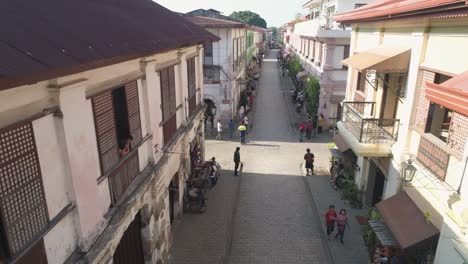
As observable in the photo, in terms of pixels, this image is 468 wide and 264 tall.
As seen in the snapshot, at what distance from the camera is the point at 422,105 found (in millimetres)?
9406

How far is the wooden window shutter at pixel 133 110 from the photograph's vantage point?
781 cm

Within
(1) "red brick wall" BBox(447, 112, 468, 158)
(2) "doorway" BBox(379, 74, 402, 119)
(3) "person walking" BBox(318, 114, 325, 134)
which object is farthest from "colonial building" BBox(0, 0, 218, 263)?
(3) "person walking" BBox(318, 114, 325, 134)

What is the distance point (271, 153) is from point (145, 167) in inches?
487

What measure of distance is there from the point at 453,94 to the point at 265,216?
9347 mm

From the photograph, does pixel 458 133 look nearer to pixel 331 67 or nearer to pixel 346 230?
pixel 346 230

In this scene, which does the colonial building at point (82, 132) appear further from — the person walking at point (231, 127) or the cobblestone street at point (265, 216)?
the person walking at point (231, 127)

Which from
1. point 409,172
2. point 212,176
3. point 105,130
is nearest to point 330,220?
point 409,172

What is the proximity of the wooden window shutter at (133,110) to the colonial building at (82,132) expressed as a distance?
2 centimetres

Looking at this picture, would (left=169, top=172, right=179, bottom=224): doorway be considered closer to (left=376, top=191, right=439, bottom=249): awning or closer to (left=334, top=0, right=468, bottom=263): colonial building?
(left=334, top=0, right=468, bottom=263): colonial building

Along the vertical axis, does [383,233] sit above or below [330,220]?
above

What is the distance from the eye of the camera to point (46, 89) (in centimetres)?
488

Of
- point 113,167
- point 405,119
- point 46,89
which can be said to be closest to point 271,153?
point 405,119

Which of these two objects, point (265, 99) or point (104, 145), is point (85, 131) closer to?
point (104, 145)

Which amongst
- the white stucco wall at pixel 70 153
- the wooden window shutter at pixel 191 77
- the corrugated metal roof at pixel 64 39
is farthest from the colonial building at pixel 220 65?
the white stucco wall at pixel 70 153
